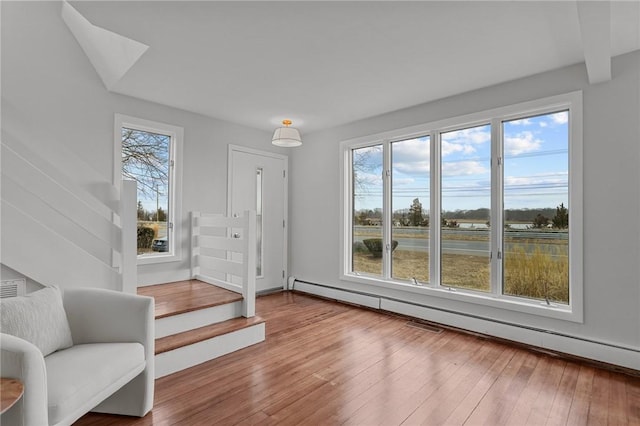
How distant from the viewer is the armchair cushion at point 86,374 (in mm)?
1410

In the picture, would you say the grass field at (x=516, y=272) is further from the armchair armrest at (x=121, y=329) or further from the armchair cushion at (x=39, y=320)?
the armchair cushion at (x=39, y=320)

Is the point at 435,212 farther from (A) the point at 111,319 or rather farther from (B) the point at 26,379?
(B) the point at 26,379

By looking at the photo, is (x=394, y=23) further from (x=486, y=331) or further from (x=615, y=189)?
(x=486, y=331)

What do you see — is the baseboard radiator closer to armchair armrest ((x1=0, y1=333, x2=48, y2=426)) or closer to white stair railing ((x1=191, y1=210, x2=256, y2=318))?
white stair railing ((x1=191, y1=210, x2=256, y2=318))

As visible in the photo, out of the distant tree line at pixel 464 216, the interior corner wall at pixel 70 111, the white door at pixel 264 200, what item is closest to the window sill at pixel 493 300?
the distant tree line at pixel 464 216

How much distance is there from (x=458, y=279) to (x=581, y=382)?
135 cm

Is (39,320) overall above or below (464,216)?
below

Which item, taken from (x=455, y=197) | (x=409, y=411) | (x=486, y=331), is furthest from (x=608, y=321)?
(x=409, y=411)

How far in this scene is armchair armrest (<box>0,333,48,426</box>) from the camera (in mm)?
1234

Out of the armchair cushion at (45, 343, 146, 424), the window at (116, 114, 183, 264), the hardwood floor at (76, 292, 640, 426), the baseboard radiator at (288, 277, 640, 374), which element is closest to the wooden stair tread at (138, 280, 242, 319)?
the window at (116, 114, 183, 264)

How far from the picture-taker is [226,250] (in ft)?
11.8

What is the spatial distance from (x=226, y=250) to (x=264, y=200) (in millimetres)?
1412

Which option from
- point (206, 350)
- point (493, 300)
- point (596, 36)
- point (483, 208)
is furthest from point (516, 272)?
point (206, 350)

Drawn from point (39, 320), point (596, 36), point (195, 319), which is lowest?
point (195, 319)
